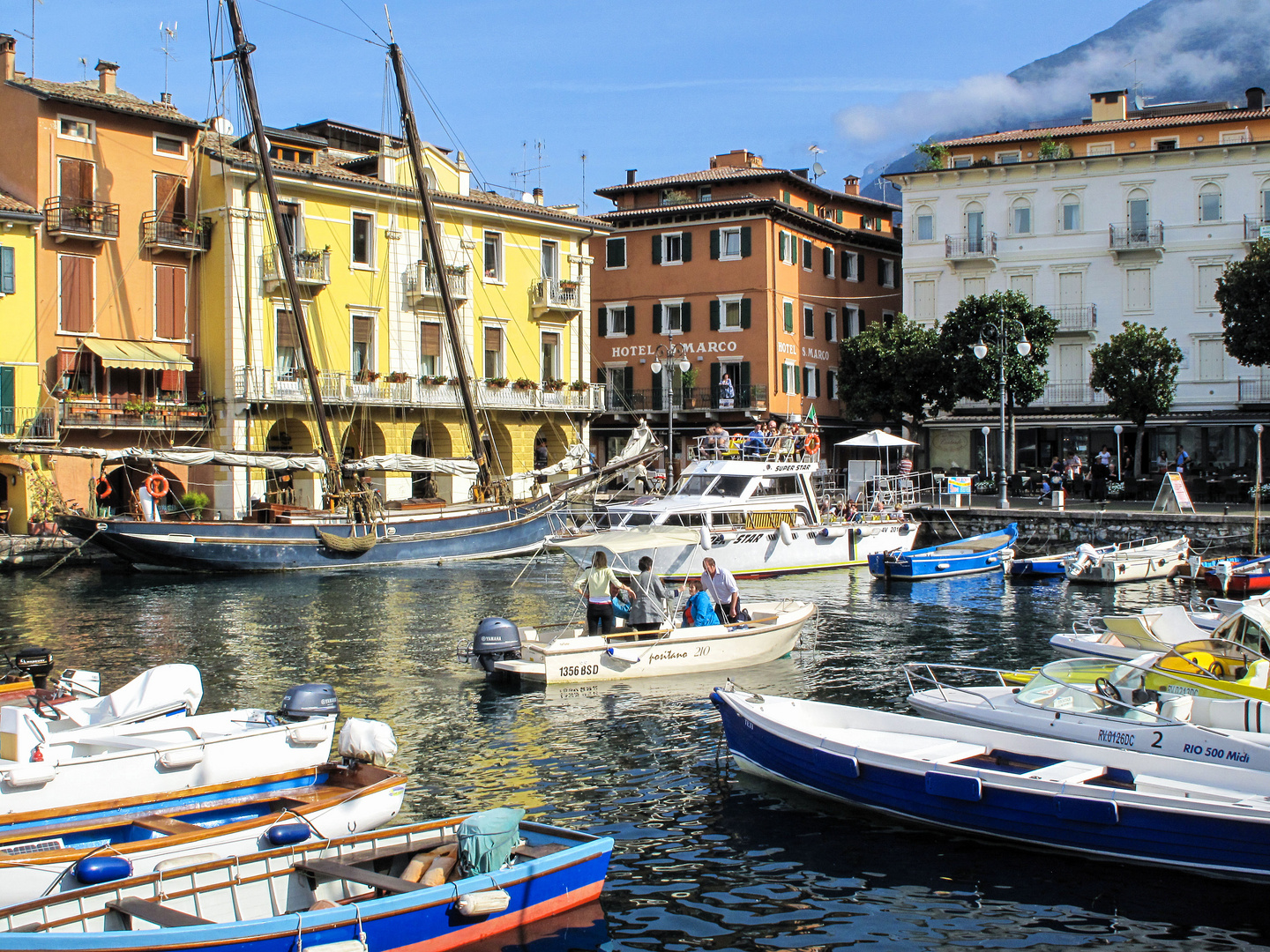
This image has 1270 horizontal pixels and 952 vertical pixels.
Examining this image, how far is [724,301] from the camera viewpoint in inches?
2280

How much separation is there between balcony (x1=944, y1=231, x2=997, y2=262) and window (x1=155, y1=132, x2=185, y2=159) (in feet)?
111

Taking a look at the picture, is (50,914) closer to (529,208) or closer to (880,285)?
(529,208)

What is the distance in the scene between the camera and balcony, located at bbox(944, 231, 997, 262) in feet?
189

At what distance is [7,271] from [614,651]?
3078 cm

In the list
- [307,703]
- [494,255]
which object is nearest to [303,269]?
[494,255]

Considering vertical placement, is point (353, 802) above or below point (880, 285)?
below

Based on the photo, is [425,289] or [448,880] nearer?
[448,880]

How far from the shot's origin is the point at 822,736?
12.8 meters

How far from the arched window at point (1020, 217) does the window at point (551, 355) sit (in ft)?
71.4

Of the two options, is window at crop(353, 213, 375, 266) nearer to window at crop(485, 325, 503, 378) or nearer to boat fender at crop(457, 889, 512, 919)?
window at crop(485, 325, 503, 378)

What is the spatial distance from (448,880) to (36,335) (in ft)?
120

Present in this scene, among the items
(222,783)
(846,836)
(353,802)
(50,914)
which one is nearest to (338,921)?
(50,914)

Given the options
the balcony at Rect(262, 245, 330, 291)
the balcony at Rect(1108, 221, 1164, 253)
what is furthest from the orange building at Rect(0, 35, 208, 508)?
the balcony at Rect(1108, 221, 1164, 253)

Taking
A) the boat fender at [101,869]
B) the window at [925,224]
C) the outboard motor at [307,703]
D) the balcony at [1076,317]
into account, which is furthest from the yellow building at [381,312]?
the boat fender at [101,869]
